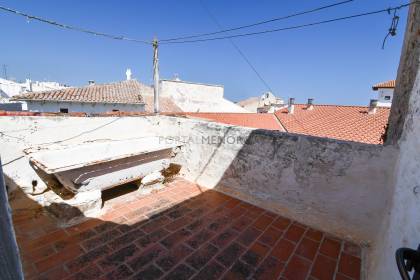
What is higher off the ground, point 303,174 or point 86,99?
point 86,99

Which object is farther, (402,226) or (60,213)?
(60,213)

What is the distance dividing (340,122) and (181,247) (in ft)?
37.1

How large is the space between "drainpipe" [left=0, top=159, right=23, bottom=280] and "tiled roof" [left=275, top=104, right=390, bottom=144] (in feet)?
33.0

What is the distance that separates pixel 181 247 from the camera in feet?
8.20

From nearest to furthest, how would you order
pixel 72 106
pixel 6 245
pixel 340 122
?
pixel 6 245 < pixel 340 122 < pixel 72 106

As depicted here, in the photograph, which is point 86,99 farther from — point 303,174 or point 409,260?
point 409,260

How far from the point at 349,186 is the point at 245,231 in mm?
1420

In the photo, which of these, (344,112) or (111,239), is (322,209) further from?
(344,112)

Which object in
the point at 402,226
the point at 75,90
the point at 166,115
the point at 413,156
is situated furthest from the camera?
the point at 75,90

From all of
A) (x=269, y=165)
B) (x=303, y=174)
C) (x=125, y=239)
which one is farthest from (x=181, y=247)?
(x=303, y=174)

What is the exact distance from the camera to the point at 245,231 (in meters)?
2.85

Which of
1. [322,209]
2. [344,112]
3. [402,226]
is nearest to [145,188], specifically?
[322,209]

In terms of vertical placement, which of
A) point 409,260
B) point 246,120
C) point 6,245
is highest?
point 246,120

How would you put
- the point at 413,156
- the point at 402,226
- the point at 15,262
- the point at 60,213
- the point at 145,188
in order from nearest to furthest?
the point at 15,262 < the point at 402,226 < the point at 413,156 < the point at 60,213 < the point at 145,188
